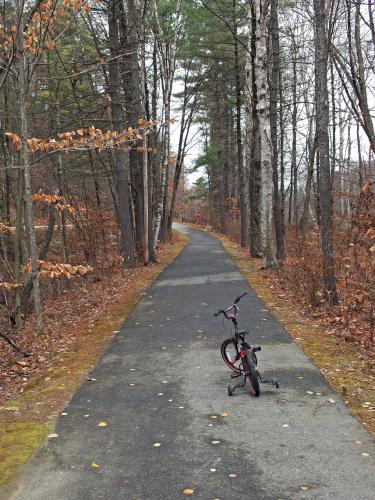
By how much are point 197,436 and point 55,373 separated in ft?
10.3

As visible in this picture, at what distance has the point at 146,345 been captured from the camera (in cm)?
861

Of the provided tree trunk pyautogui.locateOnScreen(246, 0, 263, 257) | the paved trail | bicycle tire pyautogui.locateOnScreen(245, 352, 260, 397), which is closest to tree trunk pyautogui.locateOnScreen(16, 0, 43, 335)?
the paved trail

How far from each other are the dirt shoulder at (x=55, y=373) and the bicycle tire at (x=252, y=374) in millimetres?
2327

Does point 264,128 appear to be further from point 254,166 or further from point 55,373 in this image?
point 55,373

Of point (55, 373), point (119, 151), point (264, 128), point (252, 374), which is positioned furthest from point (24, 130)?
point (264, 128)

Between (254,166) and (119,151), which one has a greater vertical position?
(119,151)

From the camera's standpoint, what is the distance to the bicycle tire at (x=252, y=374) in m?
6.11

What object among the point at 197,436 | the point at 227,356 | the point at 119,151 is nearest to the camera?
the point at 197,436

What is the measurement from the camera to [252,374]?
611cm

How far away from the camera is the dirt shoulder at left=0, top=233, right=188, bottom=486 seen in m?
5.13

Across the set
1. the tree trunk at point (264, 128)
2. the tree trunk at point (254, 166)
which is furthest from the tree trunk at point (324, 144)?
the tree trunk at point (254, 166)

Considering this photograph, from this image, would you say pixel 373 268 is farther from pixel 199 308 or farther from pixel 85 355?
pixel 85 355

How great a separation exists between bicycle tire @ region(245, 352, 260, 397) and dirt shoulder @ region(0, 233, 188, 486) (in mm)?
2327

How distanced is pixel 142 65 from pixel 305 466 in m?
17.4
